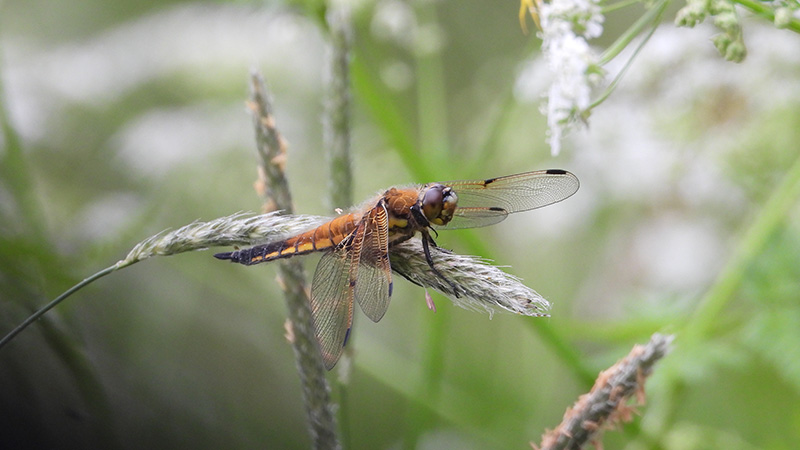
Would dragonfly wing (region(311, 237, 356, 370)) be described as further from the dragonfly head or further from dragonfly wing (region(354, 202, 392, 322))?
the dragonfly head

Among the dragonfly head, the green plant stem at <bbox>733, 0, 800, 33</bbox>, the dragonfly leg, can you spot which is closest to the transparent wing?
the dragonfly head

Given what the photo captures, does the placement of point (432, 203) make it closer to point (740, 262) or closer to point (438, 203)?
point (438, 203)

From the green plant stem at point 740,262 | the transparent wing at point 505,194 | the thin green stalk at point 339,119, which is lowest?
the green plant stem at point 740,262

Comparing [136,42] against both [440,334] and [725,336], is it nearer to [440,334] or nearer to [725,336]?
[440,334]

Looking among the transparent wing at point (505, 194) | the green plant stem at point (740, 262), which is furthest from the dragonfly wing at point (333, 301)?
the green plant stem at point (740, 262)

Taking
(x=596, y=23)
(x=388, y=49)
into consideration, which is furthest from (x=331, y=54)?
(x=388, y=49)

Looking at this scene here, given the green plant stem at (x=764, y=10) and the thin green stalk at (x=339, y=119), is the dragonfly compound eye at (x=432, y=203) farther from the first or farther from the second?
the green plant stem at (x=764, y=10)

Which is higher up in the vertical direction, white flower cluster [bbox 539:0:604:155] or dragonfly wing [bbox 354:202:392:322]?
white flower cluster [bbox 539:0:604:155]
